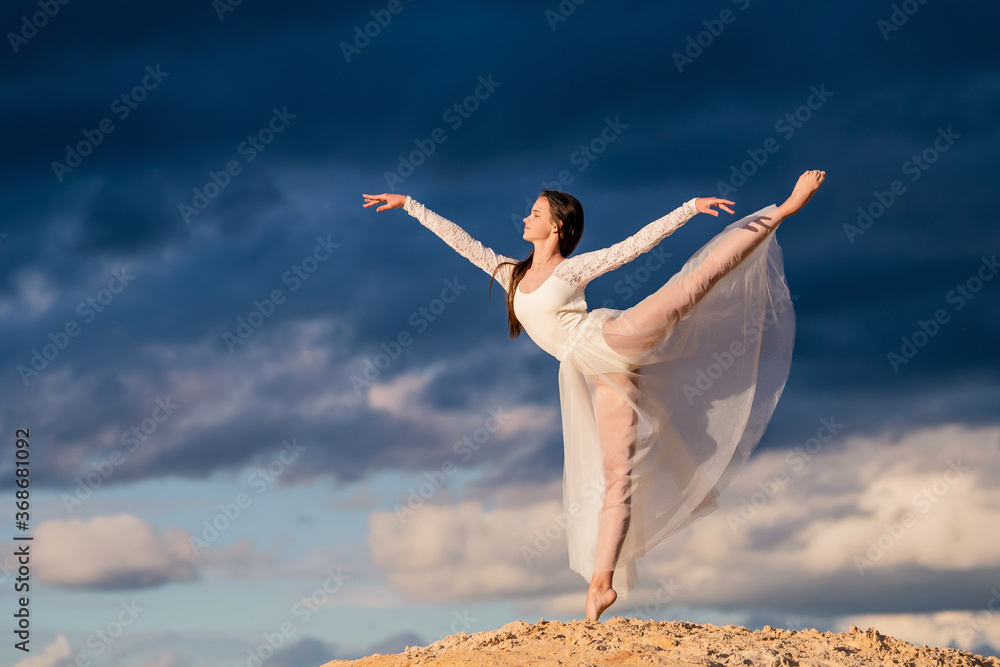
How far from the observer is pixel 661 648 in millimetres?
7238

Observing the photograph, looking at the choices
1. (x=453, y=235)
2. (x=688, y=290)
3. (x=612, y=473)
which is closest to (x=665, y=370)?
(x=688, y=290)

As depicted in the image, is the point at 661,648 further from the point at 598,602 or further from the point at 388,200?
the point at 388,200

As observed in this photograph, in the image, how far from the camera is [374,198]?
966 cm

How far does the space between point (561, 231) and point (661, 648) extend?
143 inches

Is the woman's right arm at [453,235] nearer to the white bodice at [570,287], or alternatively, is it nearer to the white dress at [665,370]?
the white dress at [665,370]

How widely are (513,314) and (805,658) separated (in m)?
3.71

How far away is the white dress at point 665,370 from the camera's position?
8508 millimetres

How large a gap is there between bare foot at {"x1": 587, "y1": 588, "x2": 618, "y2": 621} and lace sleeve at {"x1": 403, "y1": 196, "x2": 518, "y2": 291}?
2.81m

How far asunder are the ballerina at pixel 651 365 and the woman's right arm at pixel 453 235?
0.22 ft

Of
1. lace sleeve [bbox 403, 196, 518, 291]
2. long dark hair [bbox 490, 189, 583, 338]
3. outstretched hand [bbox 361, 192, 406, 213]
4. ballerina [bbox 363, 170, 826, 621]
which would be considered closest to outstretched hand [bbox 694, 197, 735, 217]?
ballerina [bbox 363, 170, 826, 621]

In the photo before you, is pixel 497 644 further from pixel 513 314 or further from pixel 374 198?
pixel 374 198

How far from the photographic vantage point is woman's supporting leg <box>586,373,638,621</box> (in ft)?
27.5

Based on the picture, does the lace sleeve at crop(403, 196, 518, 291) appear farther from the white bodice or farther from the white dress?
the white bodice

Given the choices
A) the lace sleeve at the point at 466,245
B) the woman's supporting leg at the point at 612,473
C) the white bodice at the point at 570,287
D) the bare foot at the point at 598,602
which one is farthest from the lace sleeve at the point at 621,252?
the bare foot at the point at 598,602
